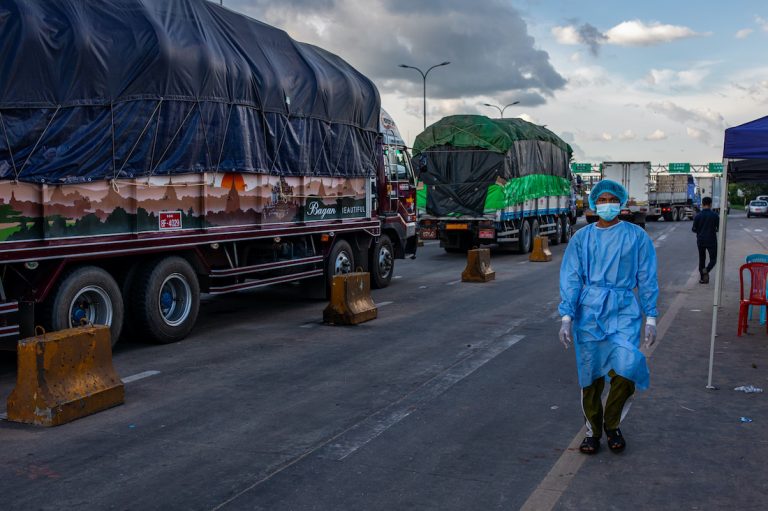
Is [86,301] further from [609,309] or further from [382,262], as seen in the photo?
[382,262]

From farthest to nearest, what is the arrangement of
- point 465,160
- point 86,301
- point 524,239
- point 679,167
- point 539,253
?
1. point 679,167
2. point 524,239
3. point 465,160
4. point 539,253
5. point 86,301

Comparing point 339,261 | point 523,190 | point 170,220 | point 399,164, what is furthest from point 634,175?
point 170,220

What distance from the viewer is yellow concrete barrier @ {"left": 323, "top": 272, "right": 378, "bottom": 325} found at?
10867mm

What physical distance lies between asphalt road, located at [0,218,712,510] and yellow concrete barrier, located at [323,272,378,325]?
20 cm

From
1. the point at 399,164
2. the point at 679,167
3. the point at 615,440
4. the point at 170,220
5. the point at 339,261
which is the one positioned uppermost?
the point at 679,167

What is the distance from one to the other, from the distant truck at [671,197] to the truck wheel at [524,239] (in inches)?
829

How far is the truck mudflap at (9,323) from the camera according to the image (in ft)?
24.7

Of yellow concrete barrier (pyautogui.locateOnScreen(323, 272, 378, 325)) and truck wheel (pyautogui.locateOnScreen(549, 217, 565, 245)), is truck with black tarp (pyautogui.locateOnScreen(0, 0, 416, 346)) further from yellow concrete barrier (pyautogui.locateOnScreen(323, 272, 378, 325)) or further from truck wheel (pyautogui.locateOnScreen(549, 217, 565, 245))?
truck wheel (pyautogui.locateOnScreen(549, 217, 565, 245))

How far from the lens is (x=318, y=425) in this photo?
20.0ft

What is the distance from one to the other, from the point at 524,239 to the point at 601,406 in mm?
19325

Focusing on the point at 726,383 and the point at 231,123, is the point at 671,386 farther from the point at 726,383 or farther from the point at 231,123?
the point at 231,123

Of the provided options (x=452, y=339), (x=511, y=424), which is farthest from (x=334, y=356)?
(x=511, y=424)

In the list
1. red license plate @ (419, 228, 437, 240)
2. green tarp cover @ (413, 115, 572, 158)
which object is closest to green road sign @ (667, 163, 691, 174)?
green tarp cover @ (413, 115, 572, 158)

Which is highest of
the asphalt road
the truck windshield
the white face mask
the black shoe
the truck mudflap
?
the truck windshield
